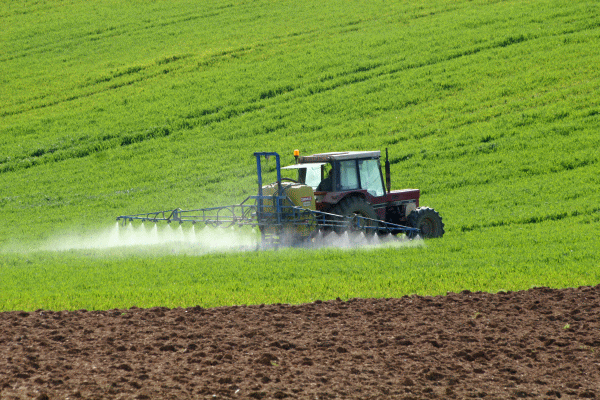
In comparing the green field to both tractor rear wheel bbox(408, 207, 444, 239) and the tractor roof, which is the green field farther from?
the tractor roof

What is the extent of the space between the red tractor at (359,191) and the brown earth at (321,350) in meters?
6.09

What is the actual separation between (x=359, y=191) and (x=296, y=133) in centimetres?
1380

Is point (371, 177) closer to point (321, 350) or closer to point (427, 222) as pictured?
point (427, 222)

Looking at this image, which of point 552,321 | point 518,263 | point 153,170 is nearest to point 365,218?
point 518,263

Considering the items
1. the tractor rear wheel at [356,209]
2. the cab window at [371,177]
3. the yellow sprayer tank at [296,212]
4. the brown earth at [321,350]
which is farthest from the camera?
the cab window at [371,177]

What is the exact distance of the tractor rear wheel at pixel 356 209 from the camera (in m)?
16.6

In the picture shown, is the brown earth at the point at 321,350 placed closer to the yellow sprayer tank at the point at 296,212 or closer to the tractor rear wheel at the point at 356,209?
the yellow sprayer tank at the point at 296,212

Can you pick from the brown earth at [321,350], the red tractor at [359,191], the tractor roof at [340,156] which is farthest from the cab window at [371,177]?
the brown earth at [321,350]

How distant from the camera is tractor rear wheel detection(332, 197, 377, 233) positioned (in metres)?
16.6

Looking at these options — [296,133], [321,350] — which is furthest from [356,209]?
[296,133]

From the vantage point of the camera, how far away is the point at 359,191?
17078mm

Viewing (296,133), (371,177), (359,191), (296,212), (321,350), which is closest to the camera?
(321,350)

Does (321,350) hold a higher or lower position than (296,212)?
lower

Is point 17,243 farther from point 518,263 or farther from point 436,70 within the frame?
point 436,70
